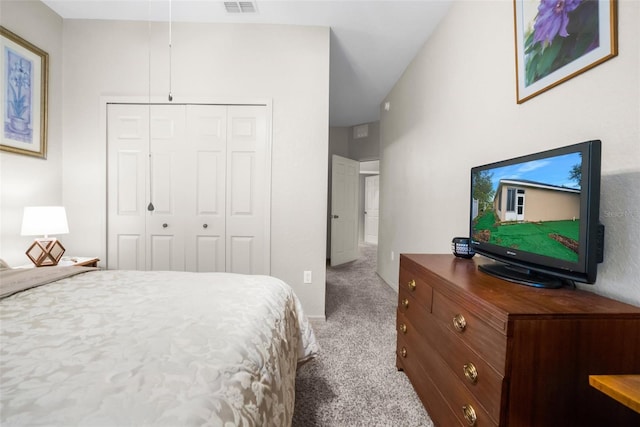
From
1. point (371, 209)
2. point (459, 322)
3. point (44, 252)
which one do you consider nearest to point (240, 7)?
point (44, 252)

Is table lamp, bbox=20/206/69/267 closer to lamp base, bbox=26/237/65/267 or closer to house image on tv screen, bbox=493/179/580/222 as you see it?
lamp base, bbox=26/237/65/267

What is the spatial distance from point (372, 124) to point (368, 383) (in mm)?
4424

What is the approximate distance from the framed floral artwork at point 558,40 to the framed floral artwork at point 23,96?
344 centimetres

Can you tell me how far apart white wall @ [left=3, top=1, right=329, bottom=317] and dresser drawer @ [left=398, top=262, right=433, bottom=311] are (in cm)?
118

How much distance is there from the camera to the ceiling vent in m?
2.11

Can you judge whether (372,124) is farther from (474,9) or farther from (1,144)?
(1,144)

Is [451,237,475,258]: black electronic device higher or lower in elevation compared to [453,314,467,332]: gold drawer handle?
higher

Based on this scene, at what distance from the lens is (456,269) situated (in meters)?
1.26

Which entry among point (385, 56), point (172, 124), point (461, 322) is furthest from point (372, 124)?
point (461, 322)

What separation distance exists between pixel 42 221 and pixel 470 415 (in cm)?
284

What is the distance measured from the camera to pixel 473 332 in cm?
90

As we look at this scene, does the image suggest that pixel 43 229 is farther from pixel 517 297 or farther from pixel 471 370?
pixel 517 297

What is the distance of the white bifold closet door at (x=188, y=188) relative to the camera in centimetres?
238

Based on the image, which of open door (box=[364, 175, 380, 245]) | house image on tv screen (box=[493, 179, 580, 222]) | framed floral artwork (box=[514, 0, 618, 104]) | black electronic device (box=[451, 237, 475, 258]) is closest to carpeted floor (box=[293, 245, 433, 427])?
black electronic device (box=[451, 237, 475, 258])
